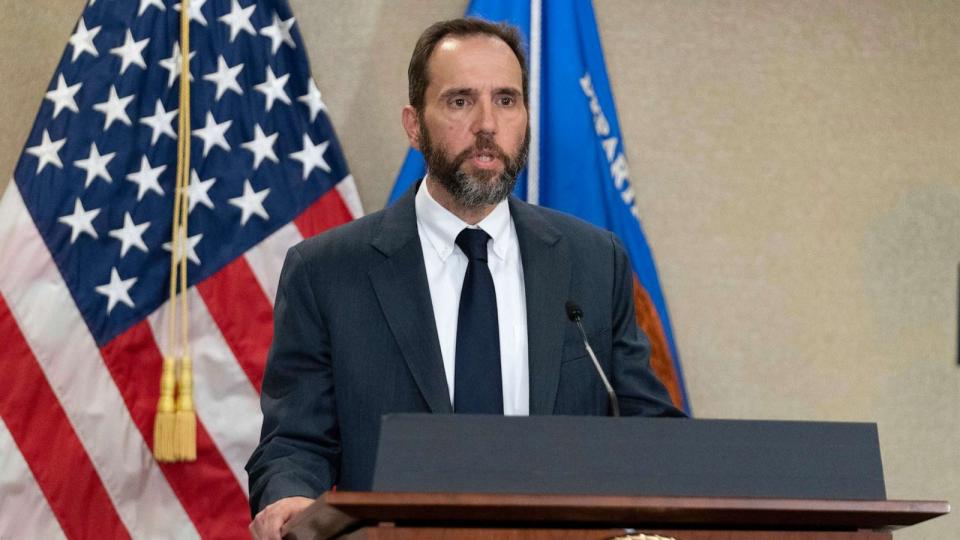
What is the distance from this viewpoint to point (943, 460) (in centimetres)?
458

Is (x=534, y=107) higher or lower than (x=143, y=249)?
higher

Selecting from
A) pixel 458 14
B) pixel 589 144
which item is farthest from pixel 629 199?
pixel 458 14

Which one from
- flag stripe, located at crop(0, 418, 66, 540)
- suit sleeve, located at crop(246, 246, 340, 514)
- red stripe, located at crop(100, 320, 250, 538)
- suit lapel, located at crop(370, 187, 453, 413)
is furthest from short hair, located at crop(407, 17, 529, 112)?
flag stripe, located at crop(0, 418, 66, 540)

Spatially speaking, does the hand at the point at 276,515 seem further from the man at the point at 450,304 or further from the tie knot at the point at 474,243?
the tie knot at the point at 474,243

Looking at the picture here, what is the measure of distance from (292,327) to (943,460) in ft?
9.42

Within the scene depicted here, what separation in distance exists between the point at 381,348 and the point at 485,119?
0.51m

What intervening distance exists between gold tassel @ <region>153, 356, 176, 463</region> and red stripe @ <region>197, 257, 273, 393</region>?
240 millimetres

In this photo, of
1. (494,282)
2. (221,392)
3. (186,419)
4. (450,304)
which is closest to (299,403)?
(450,304)

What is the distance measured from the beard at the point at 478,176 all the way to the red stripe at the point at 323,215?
1.38m

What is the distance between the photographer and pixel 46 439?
3689mm

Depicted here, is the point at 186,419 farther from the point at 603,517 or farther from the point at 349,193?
the point at 603,517

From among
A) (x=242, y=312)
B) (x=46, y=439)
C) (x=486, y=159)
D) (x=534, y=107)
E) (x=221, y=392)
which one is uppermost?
(x=534, y=107)

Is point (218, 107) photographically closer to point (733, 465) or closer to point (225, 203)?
point (225, 203)

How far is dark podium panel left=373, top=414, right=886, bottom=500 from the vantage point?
1.71m
